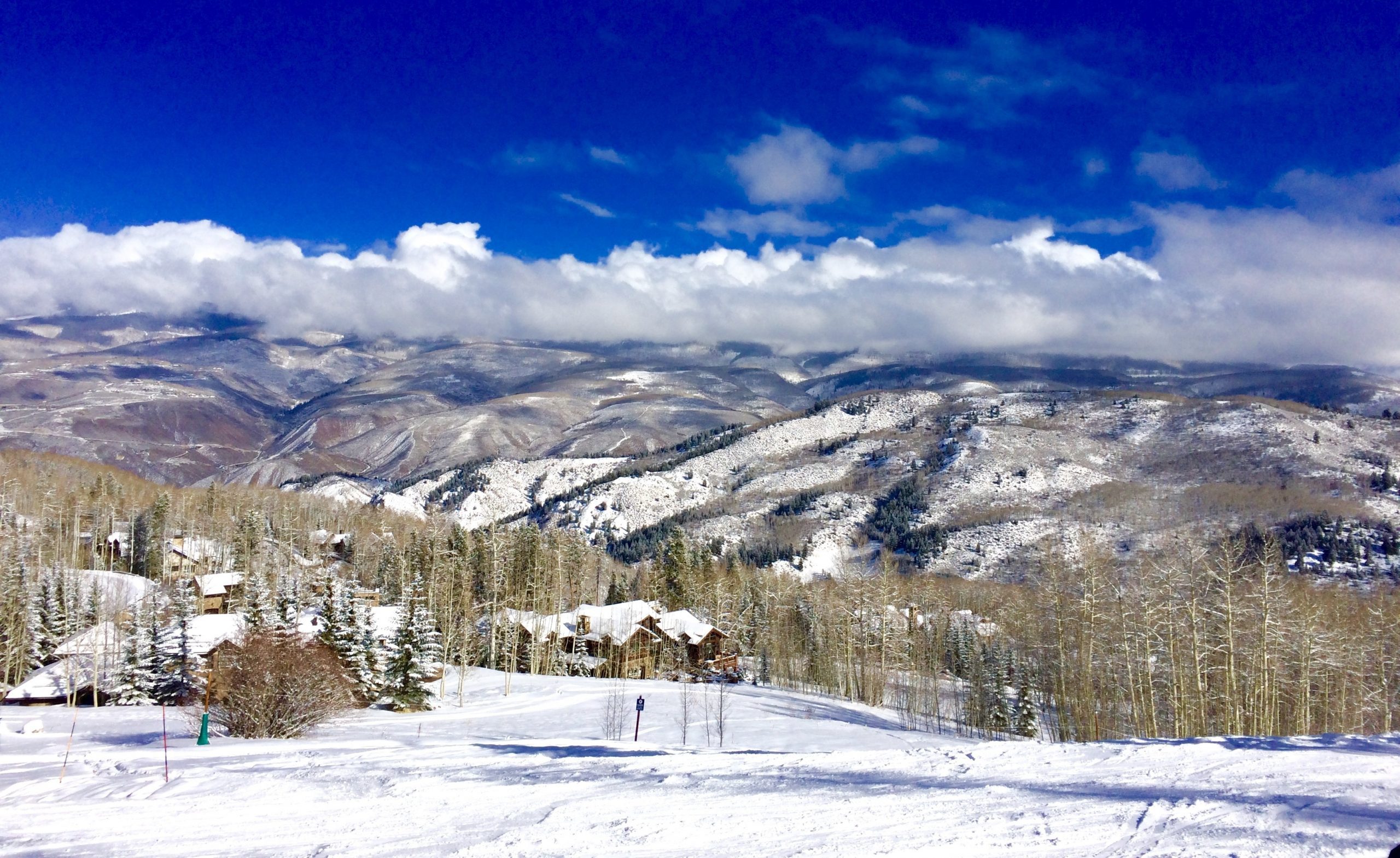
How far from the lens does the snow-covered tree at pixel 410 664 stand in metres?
43.7

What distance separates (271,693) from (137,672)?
27469mm

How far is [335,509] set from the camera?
523ft

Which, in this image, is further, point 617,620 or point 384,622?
point 617,620

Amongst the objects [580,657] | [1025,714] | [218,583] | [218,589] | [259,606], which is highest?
[259,606]

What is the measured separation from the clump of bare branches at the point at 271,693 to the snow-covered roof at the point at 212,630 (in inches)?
780

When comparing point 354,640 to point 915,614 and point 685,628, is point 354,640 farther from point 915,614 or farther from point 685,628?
point 915,614

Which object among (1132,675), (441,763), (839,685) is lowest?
(839,685)

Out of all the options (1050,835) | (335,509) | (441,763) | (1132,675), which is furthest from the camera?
(335,509)

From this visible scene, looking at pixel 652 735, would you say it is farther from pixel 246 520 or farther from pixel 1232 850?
pixel 246 520

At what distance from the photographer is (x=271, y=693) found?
26000 mm

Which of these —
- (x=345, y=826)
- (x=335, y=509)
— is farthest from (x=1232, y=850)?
(x=335, y=509)

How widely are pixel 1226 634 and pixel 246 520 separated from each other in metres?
99.2

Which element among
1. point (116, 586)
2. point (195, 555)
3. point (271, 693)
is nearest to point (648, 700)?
point (271, 693)

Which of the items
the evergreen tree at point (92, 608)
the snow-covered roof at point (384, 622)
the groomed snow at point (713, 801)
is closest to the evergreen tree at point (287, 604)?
the snow-covered roof at point (384, 622)
